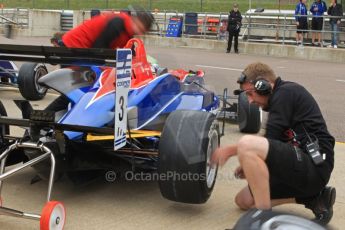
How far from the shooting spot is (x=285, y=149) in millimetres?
Result: 3479

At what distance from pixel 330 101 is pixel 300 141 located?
6.53 m

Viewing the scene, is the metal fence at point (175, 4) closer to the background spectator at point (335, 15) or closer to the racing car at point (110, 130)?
the background spectator at point (335, 15)

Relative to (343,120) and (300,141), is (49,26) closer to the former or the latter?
(343,120)

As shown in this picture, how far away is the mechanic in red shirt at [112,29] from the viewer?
491 centimetres

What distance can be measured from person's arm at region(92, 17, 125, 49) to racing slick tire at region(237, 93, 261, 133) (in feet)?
5.82

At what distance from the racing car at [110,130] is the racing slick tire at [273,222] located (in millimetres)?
1841

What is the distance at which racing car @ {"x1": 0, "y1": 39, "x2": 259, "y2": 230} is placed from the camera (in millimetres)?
3801

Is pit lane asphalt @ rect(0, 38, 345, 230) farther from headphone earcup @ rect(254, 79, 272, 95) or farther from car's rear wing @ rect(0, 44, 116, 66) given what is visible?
car's rear wing @ rect(0, 44, 116, 66)

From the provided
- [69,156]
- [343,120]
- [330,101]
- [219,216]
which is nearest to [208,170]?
[219,216]

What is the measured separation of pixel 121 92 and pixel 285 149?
1.15m

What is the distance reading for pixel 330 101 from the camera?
9828 mm

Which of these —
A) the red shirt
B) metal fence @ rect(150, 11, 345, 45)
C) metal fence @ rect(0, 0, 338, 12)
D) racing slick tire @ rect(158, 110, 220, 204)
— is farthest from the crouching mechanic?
metal fence @ rect(0, 0, 338, 12)

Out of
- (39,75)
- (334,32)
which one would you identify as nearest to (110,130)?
(39,75)

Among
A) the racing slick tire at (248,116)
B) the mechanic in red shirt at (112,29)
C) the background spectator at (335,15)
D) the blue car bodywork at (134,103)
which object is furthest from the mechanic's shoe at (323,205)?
the background spectator at (335,15)
